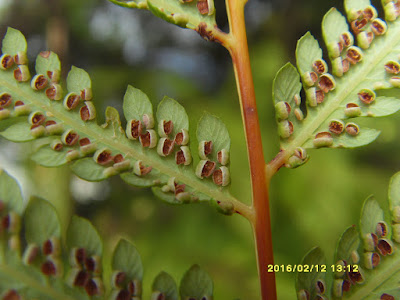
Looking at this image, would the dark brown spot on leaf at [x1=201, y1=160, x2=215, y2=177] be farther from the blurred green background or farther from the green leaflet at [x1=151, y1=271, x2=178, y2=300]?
the blurred green background

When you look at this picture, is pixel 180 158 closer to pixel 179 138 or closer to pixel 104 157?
pixel 179 138

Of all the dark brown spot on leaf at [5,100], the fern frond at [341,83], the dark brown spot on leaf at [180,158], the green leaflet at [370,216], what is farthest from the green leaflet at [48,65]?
the green leaflet at [370,216]

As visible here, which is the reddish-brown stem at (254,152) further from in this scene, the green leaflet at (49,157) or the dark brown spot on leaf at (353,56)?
the green leaflet at (49,157)

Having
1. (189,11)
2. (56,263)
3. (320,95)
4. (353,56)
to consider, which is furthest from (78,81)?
(353,56)

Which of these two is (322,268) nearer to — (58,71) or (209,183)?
(209,183)

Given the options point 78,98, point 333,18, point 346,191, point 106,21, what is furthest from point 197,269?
point 106,21

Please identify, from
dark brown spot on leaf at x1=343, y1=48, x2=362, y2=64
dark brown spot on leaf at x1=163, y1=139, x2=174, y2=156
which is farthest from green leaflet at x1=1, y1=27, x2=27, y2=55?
dark brown spot on leaf at x1=343, y1=48, x2=362, y2=64

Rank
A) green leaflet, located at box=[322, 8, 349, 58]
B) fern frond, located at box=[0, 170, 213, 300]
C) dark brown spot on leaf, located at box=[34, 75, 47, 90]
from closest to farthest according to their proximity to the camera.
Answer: fern frond, located at box=[0, 170, 213, 300] < dark brown spot on leaf, located at box=[34, 75, 47, 90] < green leaflet, located at box=[322, 8, 349, 58]
